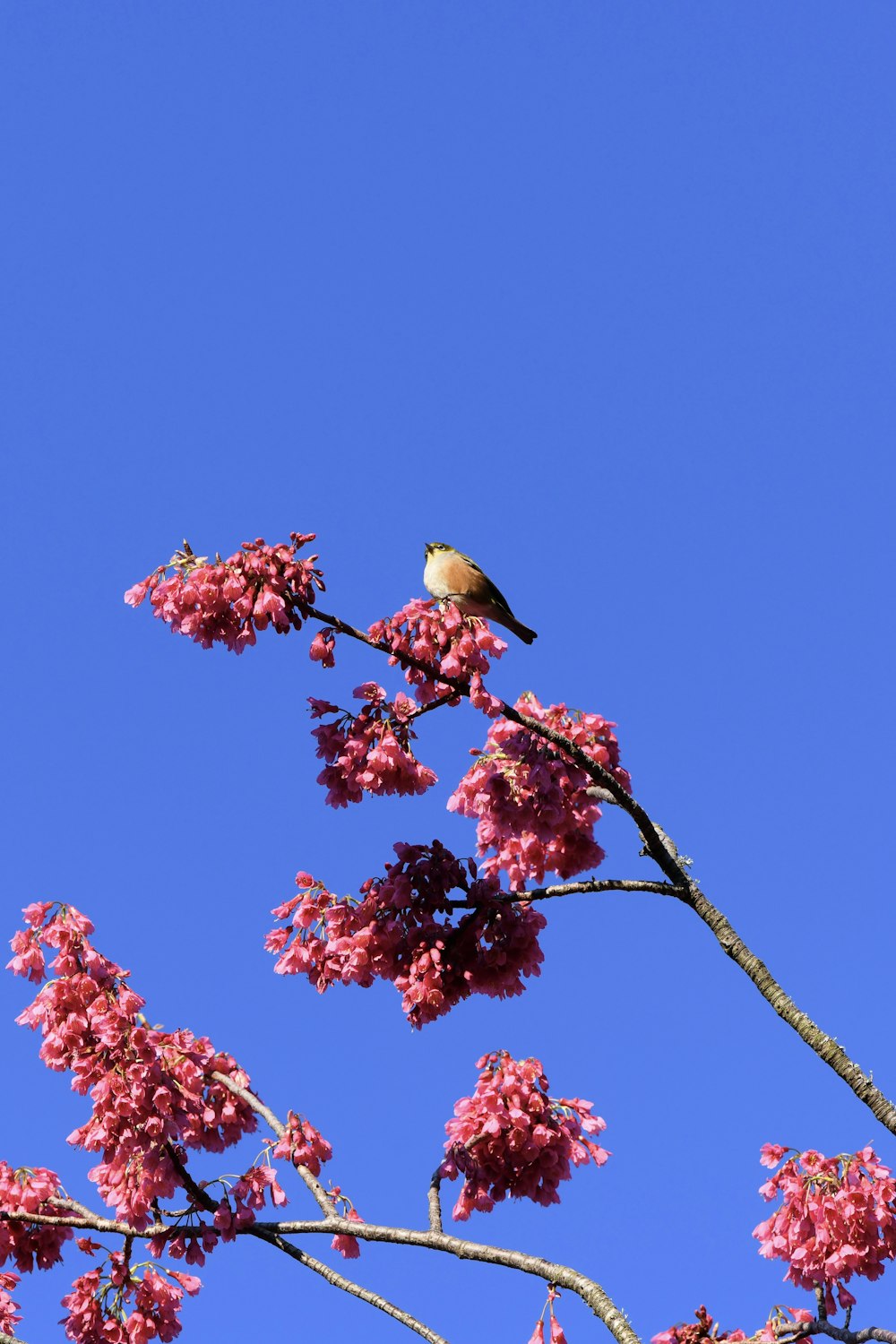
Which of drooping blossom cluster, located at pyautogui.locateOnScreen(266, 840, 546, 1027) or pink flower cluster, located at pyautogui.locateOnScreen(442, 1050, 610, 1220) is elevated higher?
drooping blossom cluster, located at pyautogui.locateOnScreen(266, 840, 546, 1027)

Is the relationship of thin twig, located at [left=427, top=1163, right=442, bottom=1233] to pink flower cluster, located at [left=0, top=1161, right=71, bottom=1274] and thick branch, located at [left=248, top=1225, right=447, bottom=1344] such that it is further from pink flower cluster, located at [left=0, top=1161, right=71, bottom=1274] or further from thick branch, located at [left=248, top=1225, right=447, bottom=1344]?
pink flower cluster, located at [left=0, top=1161, right=71, bottom=1274]

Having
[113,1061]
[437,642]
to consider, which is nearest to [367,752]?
[437,642]

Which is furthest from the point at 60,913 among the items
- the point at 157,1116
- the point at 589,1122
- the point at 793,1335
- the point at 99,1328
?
the point at 793,1335

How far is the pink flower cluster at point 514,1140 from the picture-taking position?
26.6ft

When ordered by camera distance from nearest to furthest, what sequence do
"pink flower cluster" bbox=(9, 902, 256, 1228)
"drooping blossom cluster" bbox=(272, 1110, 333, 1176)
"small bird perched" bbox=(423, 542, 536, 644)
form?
1. "pink flower cluster" bbox=(9, 902, 256, 1228)
2. "drooping blossom cluster" bbox=(272, 1110, 333, 1176)
3. "small bird perched" bbox=(423, 542, 536, 644)

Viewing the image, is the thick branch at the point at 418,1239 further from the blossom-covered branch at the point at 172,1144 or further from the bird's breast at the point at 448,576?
the bird's breast at the point at 448,576

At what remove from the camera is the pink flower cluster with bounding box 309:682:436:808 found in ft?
26.8

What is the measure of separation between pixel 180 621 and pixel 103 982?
2297 mm

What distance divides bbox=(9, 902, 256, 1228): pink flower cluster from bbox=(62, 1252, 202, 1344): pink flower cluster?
1.96 feet

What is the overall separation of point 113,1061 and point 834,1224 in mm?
5069

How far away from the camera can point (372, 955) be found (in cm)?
855

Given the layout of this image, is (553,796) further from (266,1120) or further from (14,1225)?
(14,1225)

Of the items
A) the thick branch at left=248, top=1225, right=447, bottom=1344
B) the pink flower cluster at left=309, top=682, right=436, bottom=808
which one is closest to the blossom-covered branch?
the thick branch at left=248, top=1225, right=447, bottom=1344

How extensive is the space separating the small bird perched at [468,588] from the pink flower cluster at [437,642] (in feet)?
2.82
